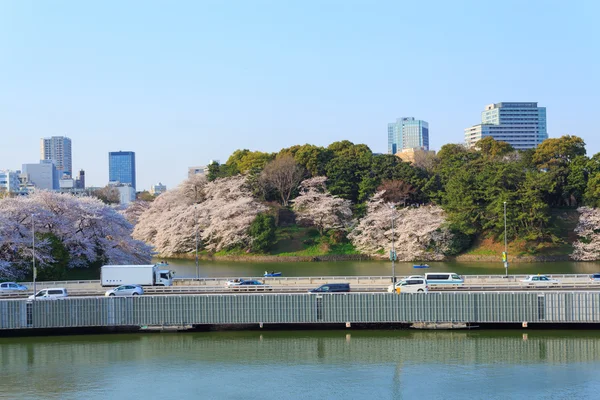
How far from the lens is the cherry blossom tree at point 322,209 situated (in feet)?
249

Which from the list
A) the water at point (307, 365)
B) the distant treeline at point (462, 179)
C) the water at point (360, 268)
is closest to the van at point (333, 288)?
the water at point (307, 365)

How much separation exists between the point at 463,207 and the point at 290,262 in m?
20.3

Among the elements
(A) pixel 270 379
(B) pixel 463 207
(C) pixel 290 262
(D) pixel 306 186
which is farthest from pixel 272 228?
(A) pixel 270 379

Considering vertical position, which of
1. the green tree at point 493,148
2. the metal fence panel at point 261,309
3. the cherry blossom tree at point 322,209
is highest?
the green tree at point 493,148

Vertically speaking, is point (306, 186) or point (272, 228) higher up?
point (306, 186)

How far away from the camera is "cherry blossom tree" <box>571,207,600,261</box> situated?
210 feet

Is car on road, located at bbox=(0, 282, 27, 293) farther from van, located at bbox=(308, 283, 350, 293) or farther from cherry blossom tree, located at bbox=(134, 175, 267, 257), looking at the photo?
cherry blossom tree, located at bbox=(134, 175, 267, 257)

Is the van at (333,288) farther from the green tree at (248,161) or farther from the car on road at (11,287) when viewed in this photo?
the green tree at (248,161)

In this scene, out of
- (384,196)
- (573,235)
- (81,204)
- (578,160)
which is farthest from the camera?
(384,196)

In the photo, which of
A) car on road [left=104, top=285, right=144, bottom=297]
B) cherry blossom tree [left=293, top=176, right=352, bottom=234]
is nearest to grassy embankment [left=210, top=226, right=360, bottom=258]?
cherry blossom tree [left=293, top=176, right=352, bottom=234]

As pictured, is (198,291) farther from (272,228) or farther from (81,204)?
(272,228)

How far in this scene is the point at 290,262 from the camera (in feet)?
230

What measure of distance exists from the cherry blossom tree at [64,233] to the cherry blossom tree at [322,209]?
910 inches

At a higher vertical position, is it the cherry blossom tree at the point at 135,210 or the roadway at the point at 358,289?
the cherry blossom tree at the point at 135,210
